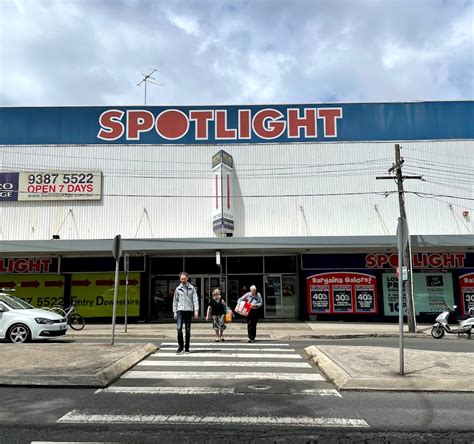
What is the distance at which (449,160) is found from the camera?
24.6 m

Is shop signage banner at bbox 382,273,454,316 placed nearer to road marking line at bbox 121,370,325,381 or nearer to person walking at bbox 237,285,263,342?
person walking at bbox 237,285,263,342

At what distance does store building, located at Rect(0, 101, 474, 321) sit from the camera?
2308 cm

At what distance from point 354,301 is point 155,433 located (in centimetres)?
1883

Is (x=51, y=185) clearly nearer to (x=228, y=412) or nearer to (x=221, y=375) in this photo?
(x=221, y=375)

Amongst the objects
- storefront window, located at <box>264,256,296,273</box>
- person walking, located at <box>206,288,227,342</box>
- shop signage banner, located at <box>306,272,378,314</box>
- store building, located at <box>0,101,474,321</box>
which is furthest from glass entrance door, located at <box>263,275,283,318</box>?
person walking, located at <box>206,288,227,342</box>

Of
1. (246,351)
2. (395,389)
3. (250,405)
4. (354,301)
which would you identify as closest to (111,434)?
(250,405)

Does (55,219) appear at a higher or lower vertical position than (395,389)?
higher

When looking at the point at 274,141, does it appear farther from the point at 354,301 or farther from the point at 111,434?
the point at 111,434

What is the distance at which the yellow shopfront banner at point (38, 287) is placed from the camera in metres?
23.5

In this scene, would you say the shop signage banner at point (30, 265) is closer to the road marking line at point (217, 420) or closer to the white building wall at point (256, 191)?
the white building wall at point (256, 191)

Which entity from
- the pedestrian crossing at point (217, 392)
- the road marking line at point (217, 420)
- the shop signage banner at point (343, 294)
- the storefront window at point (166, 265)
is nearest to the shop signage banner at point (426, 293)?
the shop signage banner at point (343, 294)

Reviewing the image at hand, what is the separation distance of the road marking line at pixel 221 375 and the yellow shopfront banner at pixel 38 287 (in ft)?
53.5

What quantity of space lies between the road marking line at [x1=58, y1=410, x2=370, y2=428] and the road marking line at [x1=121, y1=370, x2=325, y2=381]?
7.79 ft

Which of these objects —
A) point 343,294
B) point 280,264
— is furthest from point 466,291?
point 280,264
